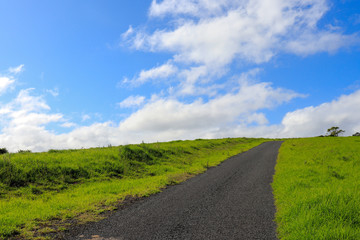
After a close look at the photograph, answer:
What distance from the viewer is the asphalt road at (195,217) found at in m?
7.07

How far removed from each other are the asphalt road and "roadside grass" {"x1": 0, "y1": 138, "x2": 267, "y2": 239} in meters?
1.19

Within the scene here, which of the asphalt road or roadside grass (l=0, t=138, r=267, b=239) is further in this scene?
roadside grass (l=0, t=138, r=267, b=239)

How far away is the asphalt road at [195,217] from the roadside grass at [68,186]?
3.92 feet

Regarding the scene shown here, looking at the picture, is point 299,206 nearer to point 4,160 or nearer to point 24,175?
point 24,175

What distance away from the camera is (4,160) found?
51.9ft

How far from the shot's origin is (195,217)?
333 inches

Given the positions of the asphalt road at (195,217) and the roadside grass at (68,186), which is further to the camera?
the roadside grass at (68,186)

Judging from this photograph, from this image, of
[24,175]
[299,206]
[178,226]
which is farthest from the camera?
[24,175]

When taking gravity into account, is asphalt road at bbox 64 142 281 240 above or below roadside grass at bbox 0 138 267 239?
below

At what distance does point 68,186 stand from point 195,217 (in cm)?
1065

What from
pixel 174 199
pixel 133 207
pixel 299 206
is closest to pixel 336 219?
pixel 299 206

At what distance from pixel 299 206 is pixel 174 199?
18.3 feet

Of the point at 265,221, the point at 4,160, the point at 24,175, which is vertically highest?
the point at 4,160

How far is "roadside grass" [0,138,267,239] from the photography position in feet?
28.8
